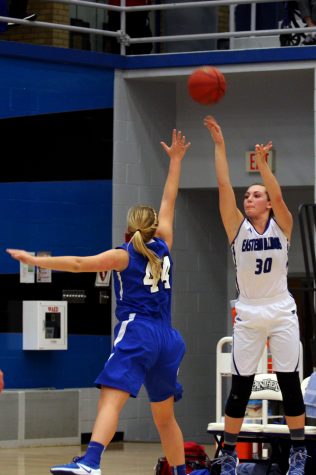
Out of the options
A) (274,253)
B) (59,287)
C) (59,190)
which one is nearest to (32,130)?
(59,190)

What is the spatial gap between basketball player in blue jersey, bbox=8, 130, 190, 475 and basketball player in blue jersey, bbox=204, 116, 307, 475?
0.52 metres

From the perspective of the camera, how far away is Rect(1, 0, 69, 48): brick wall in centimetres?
1526

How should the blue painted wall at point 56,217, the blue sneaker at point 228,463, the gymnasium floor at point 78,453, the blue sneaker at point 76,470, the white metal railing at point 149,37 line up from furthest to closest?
the white metal railing at point 149,37 < the blue painted wall at point 56,217 < the gymnasium floor at point 78,453 < the blue sneaker at point 228,463 < the blue sneaker at point 76,470

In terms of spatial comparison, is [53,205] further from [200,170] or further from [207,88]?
[207,88]

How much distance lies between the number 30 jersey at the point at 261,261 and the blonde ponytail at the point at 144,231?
30.2 inches

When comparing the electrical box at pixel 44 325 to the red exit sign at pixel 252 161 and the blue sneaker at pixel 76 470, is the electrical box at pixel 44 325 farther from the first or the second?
the blue sneaker at pixel 76 470

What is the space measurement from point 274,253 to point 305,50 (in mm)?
5293

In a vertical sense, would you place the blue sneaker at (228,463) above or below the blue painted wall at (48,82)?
below

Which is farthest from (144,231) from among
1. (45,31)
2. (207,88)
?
(45,31)

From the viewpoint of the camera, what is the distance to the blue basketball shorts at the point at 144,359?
7820mm

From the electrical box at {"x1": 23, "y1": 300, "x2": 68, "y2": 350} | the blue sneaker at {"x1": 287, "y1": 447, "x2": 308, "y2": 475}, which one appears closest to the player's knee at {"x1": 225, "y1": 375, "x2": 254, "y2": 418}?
the blue sneaker at {"x1": 287, "y1": 447, "x2": 308, "y2": 475}

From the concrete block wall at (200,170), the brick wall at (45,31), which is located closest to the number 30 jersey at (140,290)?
the concrete block wall at (200,170)

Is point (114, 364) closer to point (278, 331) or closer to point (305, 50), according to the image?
point (278, 331)

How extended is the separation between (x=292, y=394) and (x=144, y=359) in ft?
3.77
